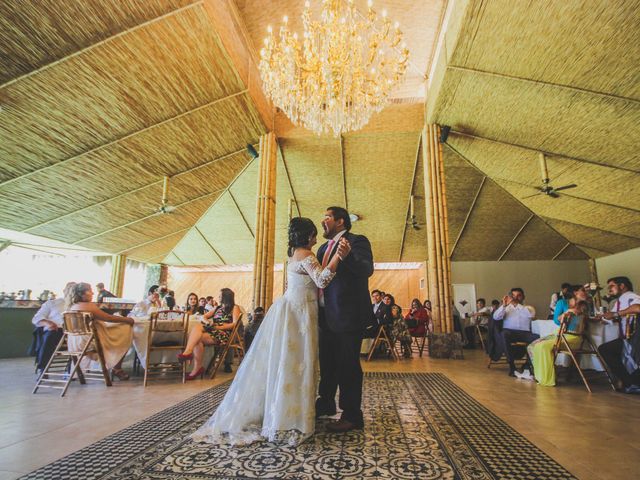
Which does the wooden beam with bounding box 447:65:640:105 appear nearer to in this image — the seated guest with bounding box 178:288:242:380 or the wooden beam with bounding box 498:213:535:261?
the seated guest with bounding box 178:288:242:380

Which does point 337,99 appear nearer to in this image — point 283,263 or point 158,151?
point 158,151

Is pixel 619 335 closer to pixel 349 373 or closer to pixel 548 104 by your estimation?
pixel 349 373

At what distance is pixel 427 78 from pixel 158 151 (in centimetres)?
579

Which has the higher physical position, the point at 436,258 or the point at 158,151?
the point at 158,151

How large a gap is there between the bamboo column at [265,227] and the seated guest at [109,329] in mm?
2579

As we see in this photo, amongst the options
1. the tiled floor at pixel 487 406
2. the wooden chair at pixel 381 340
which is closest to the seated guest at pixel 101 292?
the tiled floor at pixel 487 406

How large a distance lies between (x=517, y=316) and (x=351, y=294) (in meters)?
3.65

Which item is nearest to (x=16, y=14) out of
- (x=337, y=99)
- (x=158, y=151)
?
(x=158, y=151)

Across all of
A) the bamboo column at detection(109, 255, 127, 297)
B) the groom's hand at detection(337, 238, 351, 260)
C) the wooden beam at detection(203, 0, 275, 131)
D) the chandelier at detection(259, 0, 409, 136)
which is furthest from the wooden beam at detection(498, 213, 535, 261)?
the bamboo column at detection(109, 255, 127, 297)

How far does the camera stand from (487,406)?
2781mm

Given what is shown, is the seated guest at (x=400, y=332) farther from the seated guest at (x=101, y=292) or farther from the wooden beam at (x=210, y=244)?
the wooden beam at (x=210, y=244)

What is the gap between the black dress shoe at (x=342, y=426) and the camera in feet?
6.90

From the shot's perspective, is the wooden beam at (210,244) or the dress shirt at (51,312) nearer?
the dress shirt at (51,312)

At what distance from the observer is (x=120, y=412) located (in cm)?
261
